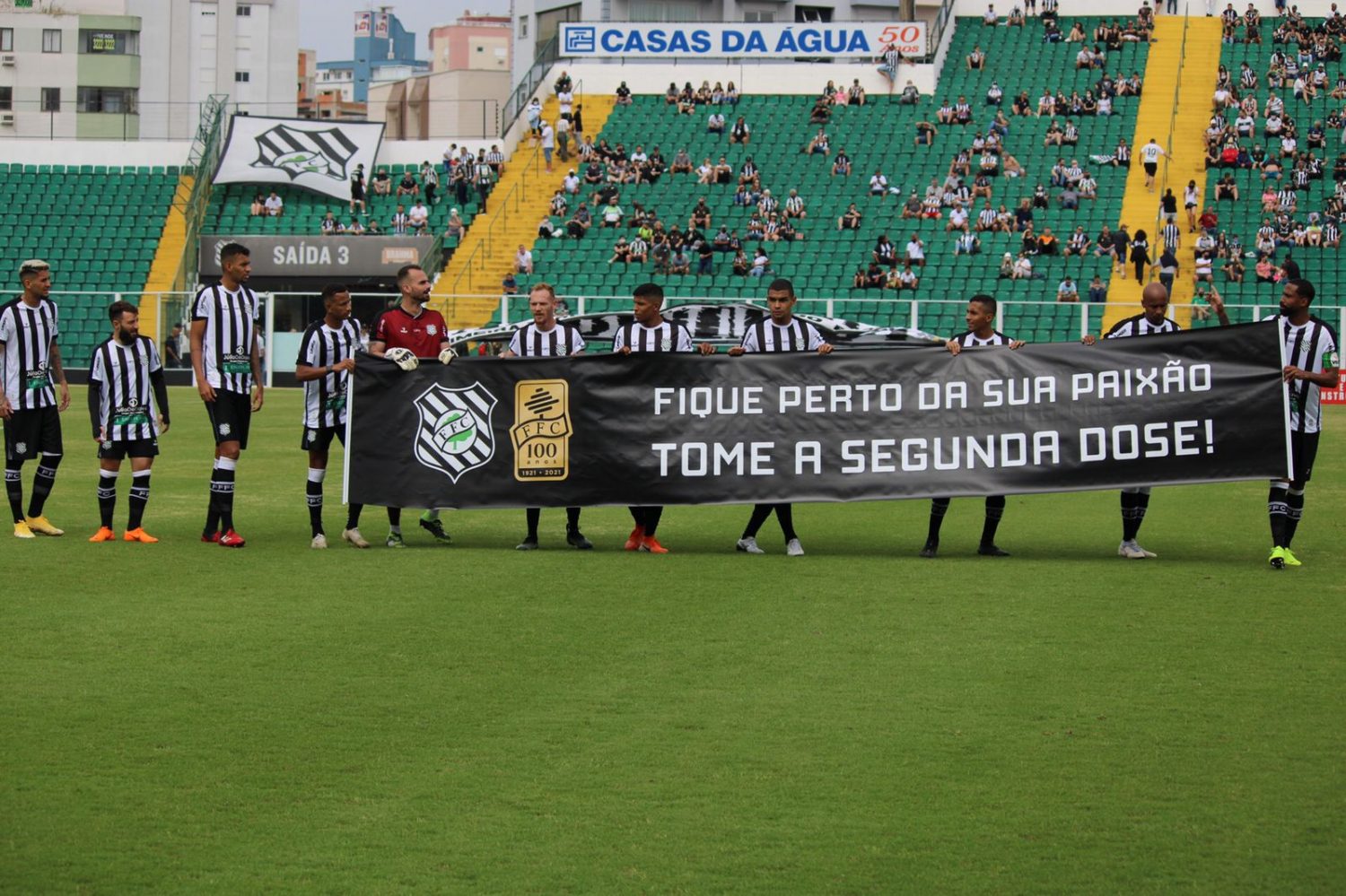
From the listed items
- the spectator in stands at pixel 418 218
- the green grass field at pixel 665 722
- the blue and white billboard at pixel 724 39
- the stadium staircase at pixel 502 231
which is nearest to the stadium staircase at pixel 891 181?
the stadium staircase at pixel 502 231

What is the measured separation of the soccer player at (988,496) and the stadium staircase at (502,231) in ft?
83.6

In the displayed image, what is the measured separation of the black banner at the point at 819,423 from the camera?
11719 millimetres

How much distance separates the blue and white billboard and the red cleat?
39.1 metres

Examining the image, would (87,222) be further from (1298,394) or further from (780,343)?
(1298,394)

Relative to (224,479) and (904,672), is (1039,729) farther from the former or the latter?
(224,479)

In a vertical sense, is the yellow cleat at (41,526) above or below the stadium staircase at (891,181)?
below

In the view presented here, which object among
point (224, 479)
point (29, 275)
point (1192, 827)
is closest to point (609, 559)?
point (224, 479)

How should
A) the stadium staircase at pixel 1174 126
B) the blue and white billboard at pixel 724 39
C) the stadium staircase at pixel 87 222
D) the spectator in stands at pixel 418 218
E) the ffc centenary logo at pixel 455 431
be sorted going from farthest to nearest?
the blue and white billboard at pixel 724 39, the spectator in stands at pixel 418 218, the stadium staircase at pixel 87 222, the stadium staircase at pixel 1174 126, the ffc centenary logo at pixel 455 431

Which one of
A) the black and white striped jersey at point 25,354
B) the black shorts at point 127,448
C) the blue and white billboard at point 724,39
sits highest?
the blue and white billboard at point 724,39

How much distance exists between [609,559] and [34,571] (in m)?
3.77

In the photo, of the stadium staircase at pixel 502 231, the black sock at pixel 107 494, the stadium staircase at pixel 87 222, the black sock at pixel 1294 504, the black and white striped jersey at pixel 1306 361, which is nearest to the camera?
the black and white striped jersey at pixel 1306 361

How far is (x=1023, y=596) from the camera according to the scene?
33.1 ft

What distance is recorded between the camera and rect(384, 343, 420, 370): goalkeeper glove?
1231 centimetres

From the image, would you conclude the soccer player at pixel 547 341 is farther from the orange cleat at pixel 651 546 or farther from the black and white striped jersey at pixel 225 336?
the black and white striped jersey at pixel 225 336
